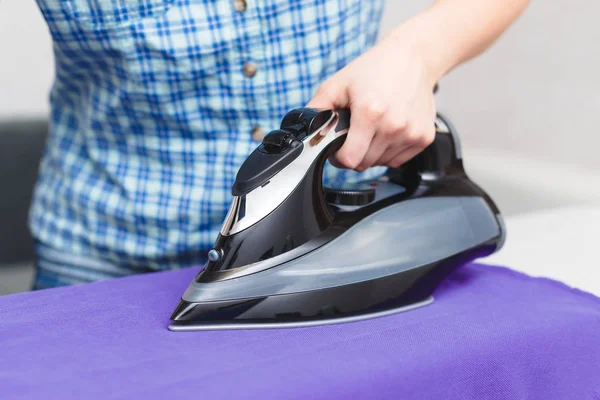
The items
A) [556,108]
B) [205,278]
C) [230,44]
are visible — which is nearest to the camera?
[205,278]

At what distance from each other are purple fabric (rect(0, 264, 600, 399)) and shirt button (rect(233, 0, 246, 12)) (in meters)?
0.31

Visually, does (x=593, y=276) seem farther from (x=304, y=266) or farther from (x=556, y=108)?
(x=556, y=108)

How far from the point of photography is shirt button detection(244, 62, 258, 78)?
0.81 m

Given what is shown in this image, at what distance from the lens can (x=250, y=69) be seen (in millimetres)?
807

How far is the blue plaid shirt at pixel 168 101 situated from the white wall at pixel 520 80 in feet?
1.50

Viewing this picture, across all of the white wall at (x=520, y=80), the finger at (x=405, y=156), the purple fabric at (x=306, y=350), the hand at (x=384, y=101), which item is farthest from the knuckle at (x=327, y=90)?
the white wall at (x=520, y=80)

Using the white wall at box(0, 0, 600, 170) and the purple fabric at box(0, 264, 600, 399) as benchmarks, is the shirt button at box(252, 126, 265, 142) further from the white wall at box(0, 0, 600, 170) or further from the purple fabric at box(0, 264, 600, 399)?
the white wall at box(0, 0, 600, 170)

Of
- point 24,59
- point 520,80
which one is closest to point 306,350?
point 24,59

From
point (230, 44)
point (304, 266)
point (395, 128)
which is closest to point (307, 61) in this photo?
point (230, 44)

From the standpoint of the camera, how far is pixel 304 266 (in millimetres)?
612

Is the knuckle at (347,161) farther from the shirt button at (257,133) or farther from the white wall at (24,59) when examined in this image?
the white wall at (24,59)

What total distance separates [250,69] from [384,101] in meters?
0.21

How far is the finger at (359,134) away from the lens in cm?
65

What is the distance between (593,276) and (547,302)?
0.71 ft
